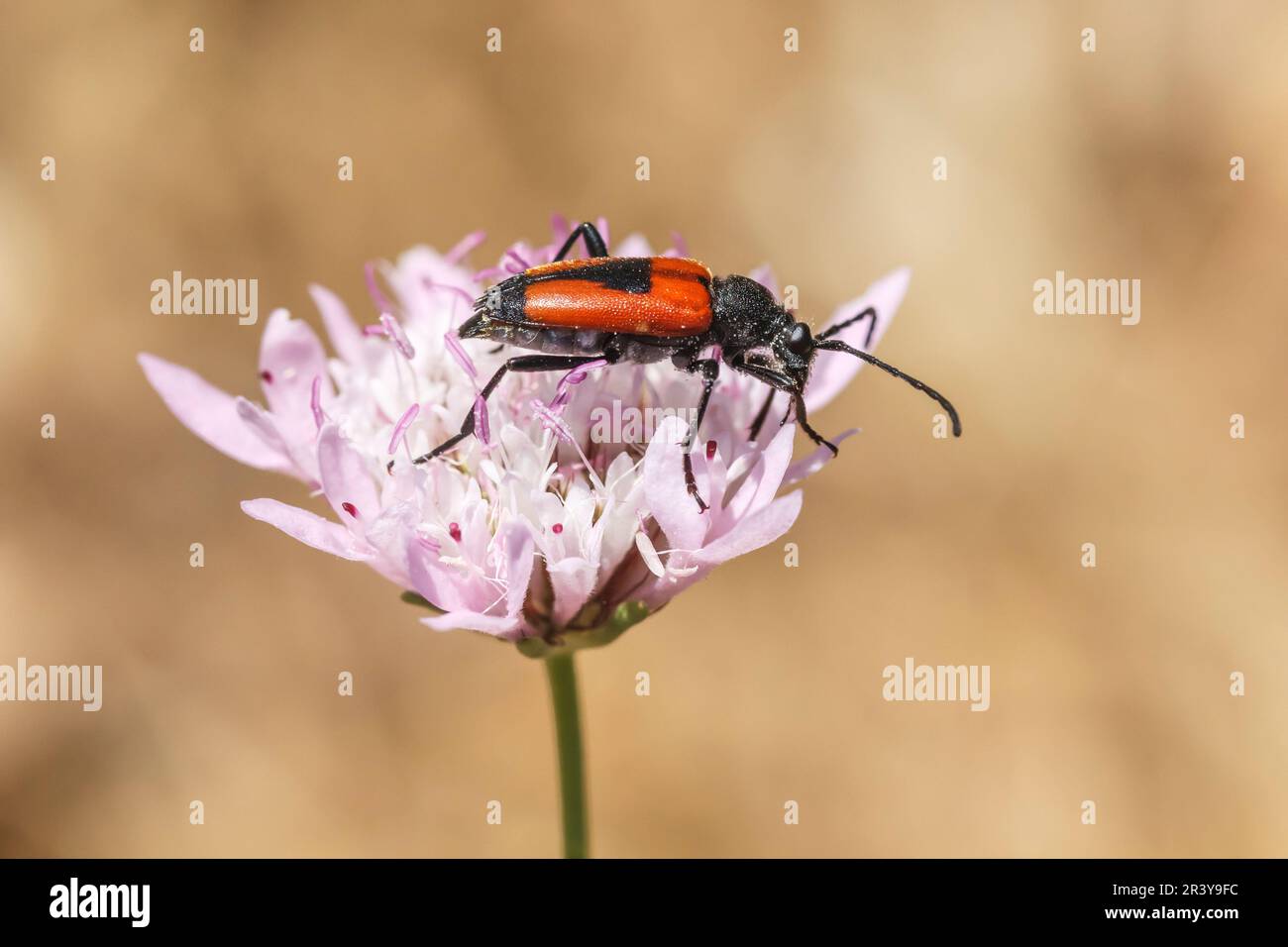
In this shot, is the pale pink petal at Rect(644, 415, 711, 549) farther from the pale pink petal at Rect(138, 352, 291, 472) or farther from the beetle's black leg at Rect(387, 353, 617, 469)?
the pale pink petal at Rect(138, 352, 291, 472)

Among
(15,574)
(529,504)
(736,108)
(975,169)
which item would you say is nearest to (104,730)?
(15,574)

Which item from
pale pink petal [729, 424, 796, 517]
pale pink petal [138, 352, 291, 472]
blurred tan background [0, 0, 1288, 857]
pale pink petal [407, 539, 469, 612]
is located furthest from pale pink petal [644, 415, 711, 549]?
blurred tan background [0, 0, 1288, 857]

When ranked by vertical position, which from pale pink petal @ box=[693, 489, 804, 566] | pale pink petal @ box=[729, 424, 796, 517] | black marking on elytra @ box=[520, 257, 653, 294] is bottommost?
pale pink petal @ box=[693, 489, 804, 566]

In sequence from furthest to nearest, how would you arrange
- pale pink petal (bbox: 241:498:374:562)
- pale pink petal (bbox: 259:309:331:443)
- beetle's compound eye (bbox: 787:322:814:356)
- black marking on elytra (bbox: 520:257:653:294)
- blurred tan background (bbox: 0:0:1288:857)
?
blurred tan background (bbox: 0:0:1288:857) → pale pink petal (bbox: 259:309:331:443) → beetle's compound eye (bbox: 787:322:814:356) → black marking on elytra (bbox: 520:257:653:294) → pale pink petal (bbox: 241:498:374:562)

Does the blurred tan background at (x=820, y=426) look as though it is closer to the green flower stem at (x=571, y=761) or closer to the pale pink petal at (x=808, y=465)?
the green flower stem at (x=571, y=761)

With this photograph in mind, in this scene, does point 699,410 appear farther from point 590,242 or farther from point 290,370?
point 290,370

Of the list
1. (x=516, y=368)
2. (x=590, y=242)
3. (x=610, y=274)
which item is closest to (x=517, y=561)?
(x=516, y=368)
